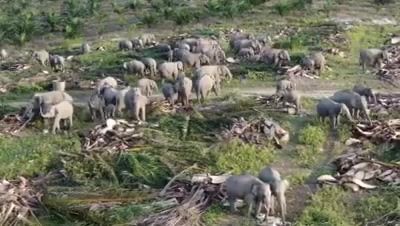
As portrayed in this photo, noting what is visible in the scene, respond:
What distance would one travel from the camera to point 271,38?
25.6 m

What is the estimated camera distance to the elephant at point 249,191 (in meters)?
10.7

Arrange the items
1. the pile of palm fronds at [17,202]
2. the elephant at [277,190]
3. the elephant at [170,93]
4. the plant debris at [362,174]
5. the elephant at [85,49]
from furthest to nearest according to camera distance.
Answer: the elephant at [85,49] → the elephant at [170,93] → the plant debris at [362,174] → the pile of palm fronds at [17,202] → the elephant at [277,190]

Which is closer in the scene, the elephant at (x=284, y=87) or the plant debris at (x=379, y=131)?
the plant debris at (x=379, y=131)

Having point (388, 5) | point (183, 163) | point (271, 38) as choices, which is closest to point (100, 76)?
point (271, 38)

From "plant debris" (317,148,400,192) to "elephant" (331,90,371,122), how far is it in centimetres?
240

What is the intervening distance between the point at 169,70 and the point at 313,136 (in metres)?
6.54

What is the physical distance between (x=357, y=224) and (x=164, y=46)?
14.3 meters

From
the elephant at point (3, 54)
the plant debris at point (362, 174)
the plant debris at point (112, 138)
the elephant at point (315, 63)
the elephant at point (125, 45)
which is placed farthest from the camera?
the elephant at point (3, 54)

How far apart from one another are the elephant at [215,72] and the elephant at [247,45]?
278 cm

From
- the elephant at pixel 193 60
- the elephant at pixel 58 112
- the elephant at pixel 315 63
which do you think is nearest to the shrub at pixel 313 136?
the elephant at pixel 58 112

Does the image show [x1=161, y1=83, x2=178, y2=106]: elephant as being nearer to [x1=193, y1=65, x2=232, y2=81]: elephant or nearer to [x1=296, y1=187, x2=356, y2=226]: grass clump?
[x1=193, y1=65, x2=232, y2=81]: elephant

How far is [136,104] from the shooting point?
50.7ft

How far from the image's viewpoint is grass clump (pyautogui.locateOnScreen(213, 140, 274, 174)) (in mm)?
12953

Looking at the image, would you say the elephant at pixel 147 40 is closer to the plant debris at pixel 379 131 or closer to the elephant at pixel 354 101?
the elephant at pixel 354 101
